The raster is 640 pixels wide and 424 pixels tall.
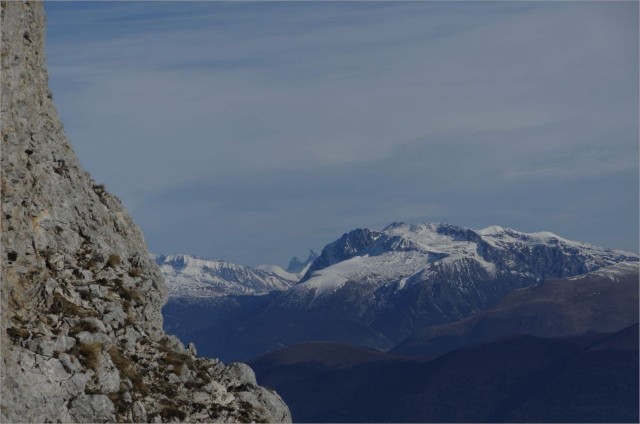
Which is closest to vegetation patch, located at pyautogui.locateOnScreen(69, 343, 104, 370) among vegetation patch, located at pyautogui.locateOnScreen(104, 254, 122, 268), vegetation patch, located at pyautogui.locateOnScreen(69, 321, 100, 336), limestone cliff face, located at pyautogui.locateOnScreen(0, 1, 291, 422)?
limestone cliff face, located at pyautogui.locateOnScreen(0, 1, 291, 422)

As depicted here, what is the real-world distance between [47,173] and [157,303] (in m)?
10.4

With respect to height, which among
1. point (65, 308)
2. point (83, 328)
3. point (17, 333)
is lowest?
point (83, 328)

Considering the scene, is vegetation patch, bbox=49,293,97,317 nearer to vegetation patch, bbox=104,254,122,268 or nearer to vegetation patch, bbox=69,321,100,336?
vegetation patch, bbox=69,321,100,336

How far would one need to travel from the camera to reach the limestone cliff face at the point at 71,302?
196 feet

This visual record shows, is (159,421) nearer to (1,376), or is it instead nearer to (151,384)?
(151,384)

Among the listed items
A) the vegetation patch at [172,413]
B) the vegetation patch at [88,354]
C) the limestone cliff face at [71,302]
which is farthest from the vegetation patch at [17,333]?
the vegetation patch at [172,413]

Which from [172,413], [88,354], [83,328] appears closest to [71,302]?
[83,328]

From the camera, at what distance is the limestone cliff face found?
196 ft

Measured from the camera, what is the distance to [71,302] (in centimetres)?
6494

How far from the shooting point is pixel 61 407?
58.9 meters

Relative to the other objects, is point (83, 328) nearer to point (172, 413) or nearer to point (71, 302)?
point (71, 302)

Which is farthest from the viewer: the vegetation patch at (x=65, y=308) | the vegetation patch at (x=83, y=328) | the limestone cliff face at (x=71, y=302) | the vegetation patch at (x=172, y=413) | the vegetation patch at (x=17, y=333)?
the vegetation patch at (x=172, y=413)

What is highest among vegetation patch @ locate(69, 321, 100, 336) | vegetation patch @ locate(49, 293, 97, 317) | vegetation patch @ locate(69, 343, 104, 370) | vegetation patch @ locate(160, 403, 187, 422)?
vegetation patch @ locate(49, 293, 97, 317)

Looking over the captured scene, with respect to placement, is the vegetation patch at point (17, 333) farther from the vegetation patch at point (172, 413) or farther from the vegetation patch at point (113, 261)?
the vegetation patch at point (113, 261)
